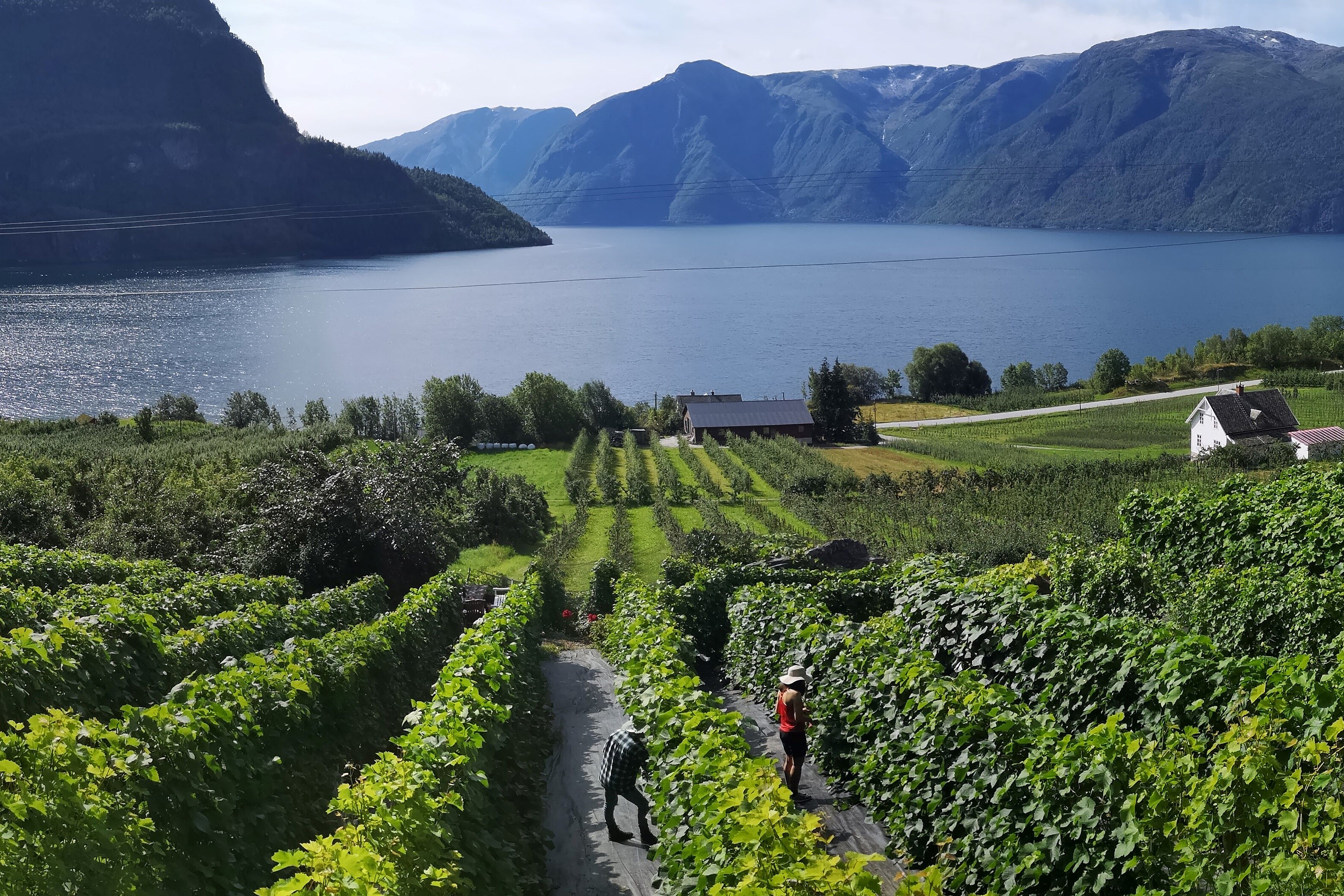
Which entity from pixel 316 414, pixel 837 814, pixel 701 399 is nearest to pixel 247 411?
pixel 316 414

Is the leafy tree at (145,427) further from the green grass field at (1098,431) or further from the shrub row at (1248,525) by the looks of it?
the green grass field at (1098,431)

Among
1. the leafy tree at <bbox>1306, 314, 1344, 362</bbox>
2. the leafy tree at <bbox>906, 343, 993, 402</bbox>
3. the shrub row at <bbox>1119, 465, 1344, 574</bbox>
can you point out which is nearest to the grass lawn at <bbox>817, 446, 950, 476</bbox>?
the shrub row at <bbox>1119, 465, 1344, 574</bbox>

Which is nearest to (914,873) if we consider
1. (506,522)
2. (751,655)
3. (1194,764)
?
(1194,764)

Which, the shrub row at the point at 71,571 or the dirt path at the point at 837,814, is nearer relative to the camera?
the dirt path at the point at 837,814

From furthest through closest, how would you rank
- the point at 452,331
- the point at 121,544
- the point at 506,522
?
the point at 452,331 < the point at 506,522 < the point at 121,544

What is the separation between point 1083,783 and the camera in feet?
25.3

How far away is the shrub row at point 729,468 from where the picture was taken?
53406mm

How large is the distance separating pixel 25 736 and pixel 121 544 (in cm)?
2309

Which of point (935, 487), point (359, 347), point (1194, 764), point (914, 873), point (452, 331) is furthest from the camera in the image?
point (452, 331)

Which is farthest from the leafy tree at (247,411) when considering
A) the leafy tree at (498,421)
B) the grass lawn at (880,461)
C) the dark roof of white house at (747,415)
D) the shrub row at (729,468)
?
the grass lawn at (880,461)

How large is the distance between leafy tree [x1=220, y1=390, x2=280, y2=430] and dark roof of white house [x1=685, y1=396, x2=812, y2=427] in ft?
112

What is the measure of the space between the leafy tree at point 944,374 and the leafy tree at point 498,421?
4979cm

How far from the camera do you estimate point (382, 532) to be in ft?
89.5

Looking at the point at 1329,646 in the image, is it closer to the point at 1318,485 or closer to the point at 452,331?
the point at 1318,485
